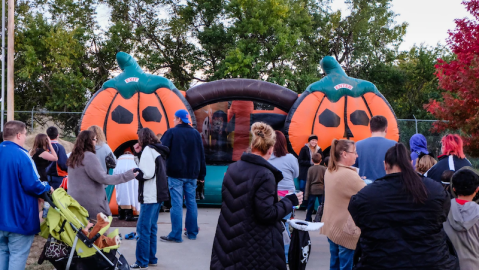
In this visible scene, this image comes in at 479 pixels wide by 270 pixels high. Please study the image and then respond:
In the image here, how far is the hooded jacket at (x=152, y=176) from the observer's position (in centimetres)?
510

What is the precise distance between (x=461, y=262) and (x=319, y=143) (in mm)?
5611

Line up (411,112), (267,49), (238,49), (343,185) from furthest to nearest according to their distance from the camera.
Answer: (411,112)
(267,49)
(238,49)
(343,185)

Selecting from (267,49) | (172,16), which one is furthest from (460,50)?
(172,16)

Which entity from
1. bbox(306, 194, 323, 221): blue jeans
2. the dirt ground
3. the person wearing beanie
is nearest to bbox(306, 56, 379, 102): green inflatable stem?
the person wearing beanie

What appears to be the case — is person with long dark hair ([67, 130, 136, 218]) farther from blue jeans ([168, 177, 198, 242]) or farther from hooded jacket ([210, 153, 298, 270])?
hooded jacket ([210, 153, 298, 270])

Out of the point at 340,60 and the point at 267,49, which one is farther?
the point at 340,60

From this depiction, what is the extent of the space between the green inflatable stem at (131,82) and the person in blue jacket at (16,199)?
4.68m

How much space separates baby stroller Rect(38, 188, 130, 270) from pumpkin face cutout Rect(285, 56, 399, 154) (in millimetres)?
5140

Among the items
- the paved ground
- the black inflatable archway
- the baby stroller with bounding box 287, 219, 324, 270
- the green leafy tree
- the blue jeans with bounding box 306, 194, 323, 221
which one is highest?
the green leafy tree

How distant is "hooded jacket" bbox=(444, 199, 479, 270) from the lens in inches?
123

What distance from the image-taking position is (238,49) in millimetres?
18531

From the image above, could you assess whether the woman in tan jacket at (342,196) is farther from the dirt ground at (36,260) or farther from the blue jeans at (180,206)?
the dirt ground at (36,260)

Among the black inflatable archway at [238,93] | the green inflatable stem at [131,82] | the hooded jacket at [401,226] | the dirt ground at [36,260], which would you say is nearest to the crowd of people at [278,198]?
the hooded jacket at [401,226]

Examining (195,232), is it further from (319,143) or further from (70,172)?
(319,143)
